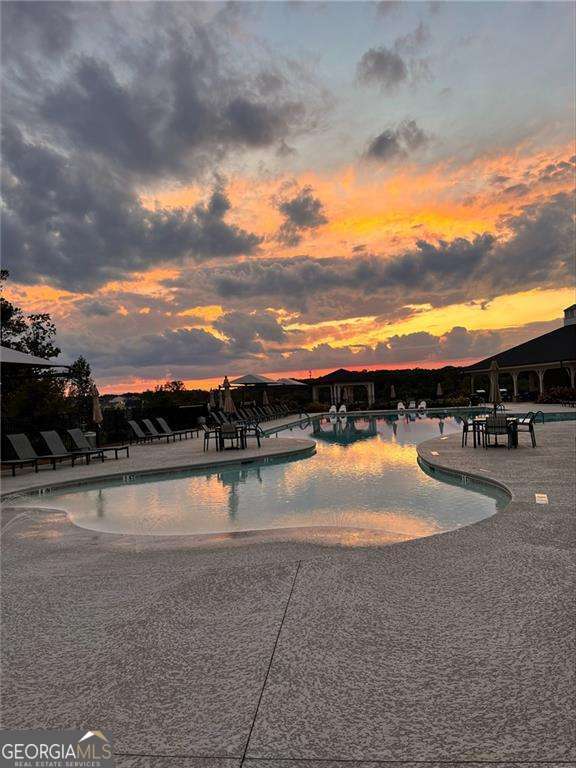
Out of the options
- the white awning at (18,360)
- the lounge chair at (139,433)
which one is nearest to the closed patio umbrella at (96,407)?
the lounge chair at (139,433)

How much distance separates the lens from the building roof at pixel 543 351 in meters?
32.2

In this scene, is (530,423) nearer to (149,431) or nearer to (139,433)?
(139,433)

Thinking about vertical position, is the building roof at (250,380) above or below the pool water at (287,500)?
above

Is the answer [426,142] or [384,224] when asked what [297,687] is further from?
[384,224]

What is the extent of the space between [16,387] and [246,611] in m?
16.7

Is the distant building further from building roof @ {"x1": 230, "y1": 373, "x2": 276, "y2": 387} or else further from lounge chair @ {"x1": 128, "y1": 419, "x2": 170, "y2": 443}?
lounge chair @ {"x1": 128, "y1": 419, "x2": 170, "y2": 443}

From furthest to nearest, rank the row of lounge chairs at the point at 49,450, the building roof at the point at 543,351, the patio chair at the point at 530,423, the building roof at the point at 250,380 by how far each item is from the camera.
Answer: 1. the building roof at the point at 543,351
2. the building roof at the point at 250,380
3. the patio chair at the point at 530,423
4. the row of lounge chairs at the point at 49,450

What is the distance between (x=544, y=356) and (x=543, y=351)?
1017mm

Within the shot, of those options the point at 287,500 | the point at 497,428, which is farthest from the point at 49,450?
the point at 497,428

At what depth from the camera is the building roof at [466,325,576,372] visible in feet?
106

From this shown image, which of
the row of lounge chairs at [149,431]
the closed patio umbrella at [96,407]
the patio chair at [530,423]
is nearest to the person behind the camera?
the patio chair at [530,423]

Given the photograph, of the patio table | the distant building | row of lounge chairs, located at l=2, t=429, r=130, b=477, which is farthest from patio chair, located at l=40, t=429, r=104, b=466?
the distant building

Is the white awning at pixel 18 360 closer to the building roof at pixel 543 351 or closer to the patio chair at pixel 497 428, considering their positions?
the patio chair at pixel 497 428

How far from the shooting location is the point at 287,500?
A: 27.3 feet
